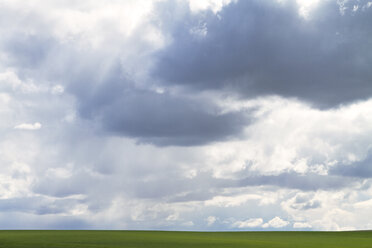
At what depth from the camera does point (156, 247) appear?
51844mm

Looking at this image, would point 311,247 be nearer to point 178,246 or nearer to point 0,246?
point 178,246

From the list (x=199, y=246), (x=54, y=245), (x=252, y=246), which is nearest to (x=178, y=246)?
(x=199, y=246)

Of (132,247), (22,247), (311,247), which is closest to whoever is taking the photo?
(22,247)

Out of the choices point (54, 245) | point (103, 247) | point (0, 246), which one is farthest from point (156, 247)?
point (0, 246)

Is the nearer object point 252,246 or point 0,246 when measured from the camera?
point 0,246

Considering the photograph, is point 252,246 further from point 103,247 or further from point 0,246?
point 0,246

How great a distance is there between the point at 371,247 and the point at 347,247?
250 cm

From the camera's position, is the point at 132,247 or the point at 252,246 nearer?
the point at 132,247

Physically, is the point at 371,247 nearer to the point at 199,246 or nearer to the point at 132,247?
the point at 199,246

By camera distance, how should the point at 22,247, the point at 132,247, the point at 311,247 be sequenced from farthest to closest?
the point at 311,247
the point at 132,247
the point at 22,247

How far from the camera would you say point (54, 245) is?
163 feet

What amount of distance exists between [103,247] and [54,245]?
5179 mm

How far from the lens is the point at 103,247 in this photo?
48.8m

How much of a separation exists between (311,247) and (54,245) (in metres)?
27.4
